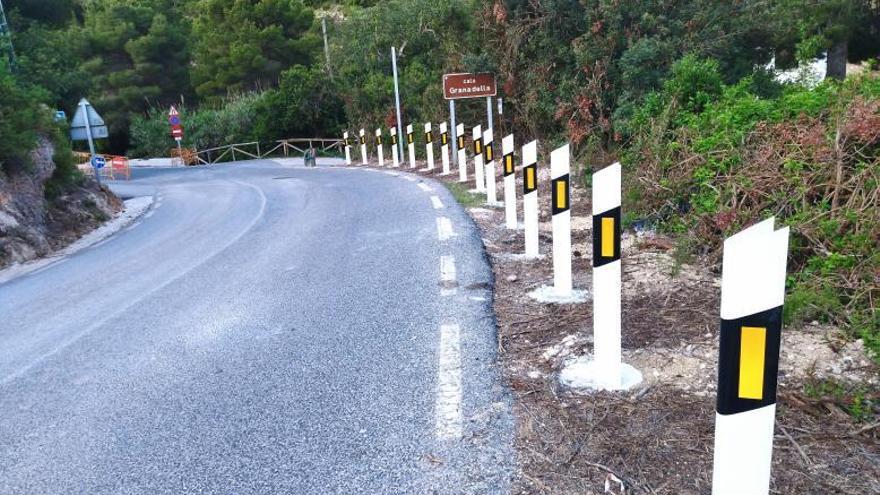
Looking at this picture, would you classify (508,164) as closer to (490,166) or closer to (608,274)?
(490,166)

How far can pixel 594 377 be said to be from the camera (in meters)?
3.64

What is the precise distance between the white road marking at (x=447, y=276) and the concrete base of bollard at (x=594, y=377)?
1.86m

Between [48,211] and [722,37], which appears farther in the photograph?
[48,211]

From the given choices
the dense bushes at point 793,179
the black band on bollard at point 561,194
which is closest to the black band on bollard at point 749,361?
the dense bushes at point 793,179

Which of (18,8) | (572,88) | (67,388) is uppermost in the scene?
(18,8)

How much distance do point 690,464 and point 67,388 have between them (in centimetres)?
376

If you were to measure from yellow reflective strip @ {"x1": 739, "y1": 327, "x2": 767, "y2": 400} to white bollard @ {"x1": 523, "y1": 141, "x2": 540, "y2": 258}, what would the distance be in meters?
3.83

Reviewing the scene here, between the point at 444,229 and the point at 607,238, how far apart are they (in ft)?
16.6

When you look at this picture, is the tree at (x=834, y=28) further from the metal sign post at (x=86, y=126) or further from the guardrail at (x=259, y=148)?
the guardrail at (x=259, y=148)

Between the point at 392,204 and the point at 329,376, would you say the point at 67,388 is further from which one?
the point at 392,204

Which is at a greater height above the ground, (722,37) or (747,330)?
(722,37)

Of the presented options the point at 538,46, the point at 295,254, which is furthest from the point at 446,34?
the point at 295,254

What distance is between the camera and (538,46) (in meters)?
14.8

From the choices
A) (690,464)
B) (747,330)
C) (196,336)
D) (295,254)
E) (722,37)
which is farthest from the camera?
(722,37)
